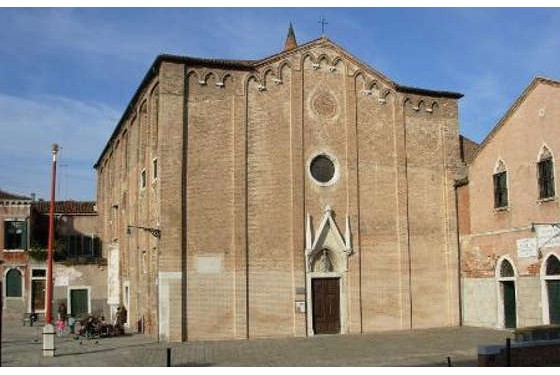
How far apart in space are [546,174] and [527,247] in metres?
2.45

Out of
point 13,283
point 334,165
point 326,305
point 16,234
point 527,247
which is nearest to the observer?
point 527,247

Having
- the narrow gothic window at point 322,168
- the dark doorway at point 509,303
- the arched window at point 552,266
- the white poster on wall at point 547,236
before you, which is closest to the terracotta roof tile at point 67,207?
the narrow gothic window at point 322,168

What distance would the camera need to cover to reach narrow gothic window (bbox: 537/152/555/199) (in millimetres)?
20859

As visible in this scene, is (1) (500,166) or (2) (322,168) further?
(2) (322,168)

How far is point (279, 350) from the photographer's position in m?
18.4

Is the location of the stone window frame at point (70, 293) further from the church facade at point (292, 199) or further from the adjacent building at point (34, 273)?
the church facade at point (292, 199)

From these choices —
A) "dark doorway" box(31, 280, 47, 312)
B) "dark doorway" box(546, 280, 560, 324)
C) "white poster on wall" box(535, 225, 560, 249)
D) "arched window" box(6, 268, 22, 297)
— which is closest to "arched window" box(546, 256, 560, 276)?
"dark doorway" box(546, 280, 560, 324)

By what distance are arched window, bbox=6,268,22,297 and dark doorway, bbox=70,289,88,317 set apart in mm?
2728

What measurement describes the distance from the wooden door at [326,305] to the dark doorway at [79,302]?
15834 millimetres

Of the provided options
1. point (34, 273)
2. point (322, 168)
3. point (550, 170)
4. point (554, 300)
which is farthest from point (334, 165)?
point (34, 273)

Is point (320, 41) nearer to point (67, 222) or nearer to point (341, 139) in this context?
point (341, 139)

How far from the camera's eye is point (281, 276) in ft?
73.3

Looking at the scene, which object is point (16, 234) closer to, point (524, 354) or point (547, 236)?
point (547, 236)

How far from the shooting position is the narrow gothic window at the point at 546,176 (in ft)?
68.4
